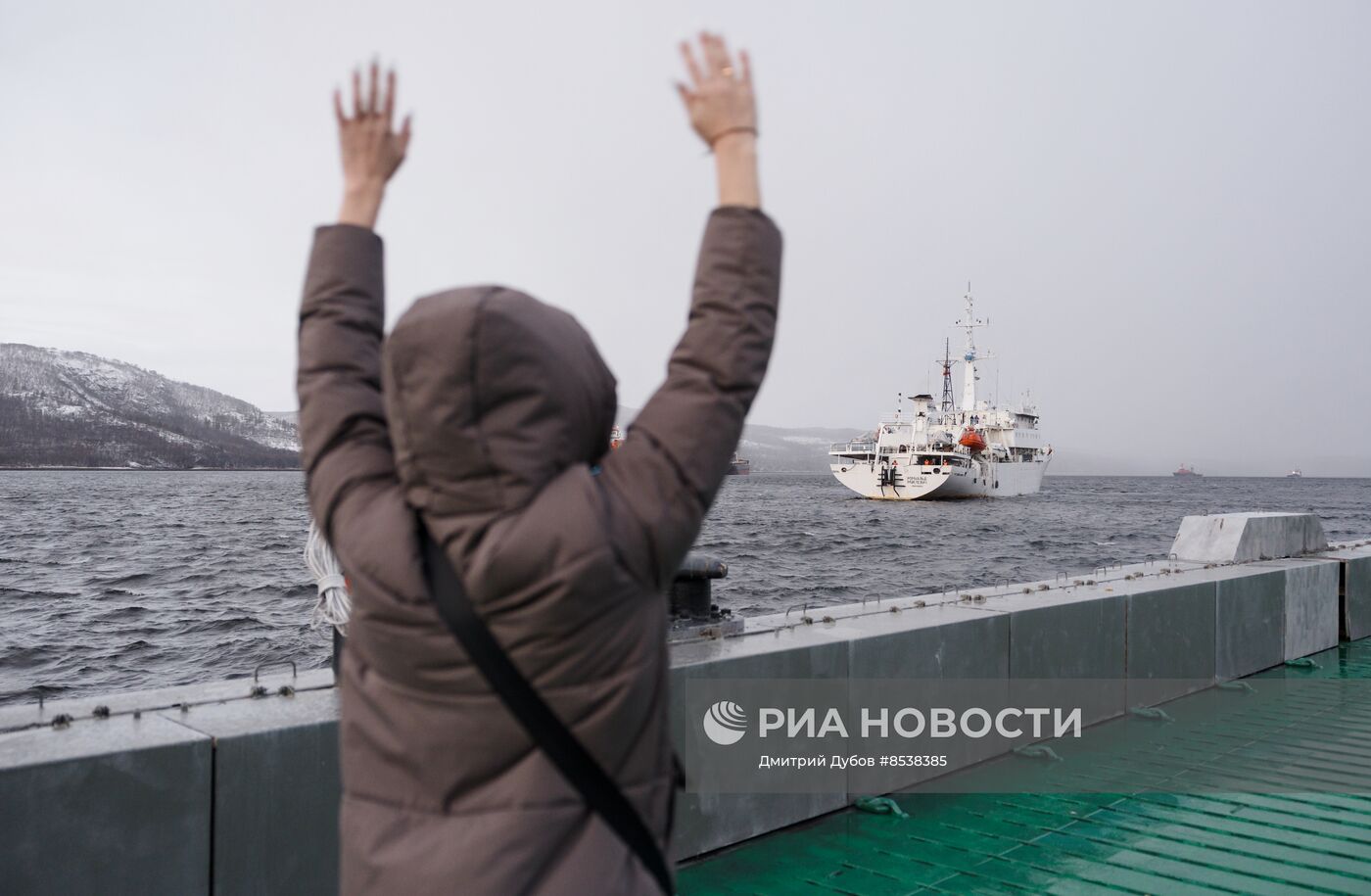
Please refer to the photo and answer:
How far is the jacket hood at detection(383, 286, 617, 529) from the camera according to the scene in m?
1.37

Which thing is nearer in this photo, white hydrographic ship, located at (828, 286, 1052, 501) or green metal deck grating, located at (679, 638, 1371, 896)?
green metal deck grating, located at (679, 638, 1371, 896)

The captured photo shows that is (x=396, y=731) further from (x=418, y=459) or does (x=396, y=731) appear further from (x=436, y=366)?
(x=436, y=366)

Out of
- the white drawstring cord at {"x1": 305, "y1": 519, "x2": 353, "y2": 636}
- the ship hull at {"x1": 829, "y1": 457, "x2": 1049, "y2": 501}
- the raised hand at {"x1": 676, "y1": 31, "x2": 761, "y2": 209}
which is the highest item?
the raised hand at {"x1": 676, "y1": 31, "x2": 761, "y2": 209}

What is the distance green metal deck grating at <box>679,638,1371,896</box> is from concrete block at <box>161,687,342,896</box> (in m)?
1.47

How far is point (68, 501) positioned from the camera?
92438 mm

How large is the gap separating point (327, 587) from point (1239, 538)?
8.39 m

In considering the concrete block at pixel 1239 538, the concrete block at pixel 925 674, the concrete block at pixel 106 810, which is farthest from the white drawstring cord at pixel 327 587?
the concrete block at pixel 1239 538

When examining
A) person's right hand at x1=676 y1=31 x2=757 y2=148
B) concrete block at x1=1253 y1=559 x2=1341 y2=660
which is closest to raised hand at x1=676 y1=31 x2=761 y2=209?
person's right hand at x1=676 y1=31 x2=757 y2=148

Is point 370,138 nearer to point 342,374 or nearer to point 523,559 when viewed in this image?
point 342,374

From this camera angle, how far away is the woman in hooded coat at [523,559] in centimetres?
137

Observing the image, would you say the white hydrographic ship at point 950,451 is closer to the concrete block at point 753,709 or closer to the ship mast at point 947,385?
the ship mast at point 947,385

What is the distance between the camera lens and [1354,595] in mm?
9758

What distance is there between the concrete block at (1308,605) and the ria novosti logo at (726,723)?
6.05 meters

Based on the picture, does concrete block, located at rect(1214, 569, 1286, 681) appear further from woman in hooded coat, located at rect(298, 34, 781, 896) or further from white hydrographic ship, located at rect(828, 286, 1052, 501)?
white hydrographic ship, located at rect(828, 286, 1052, 501)
